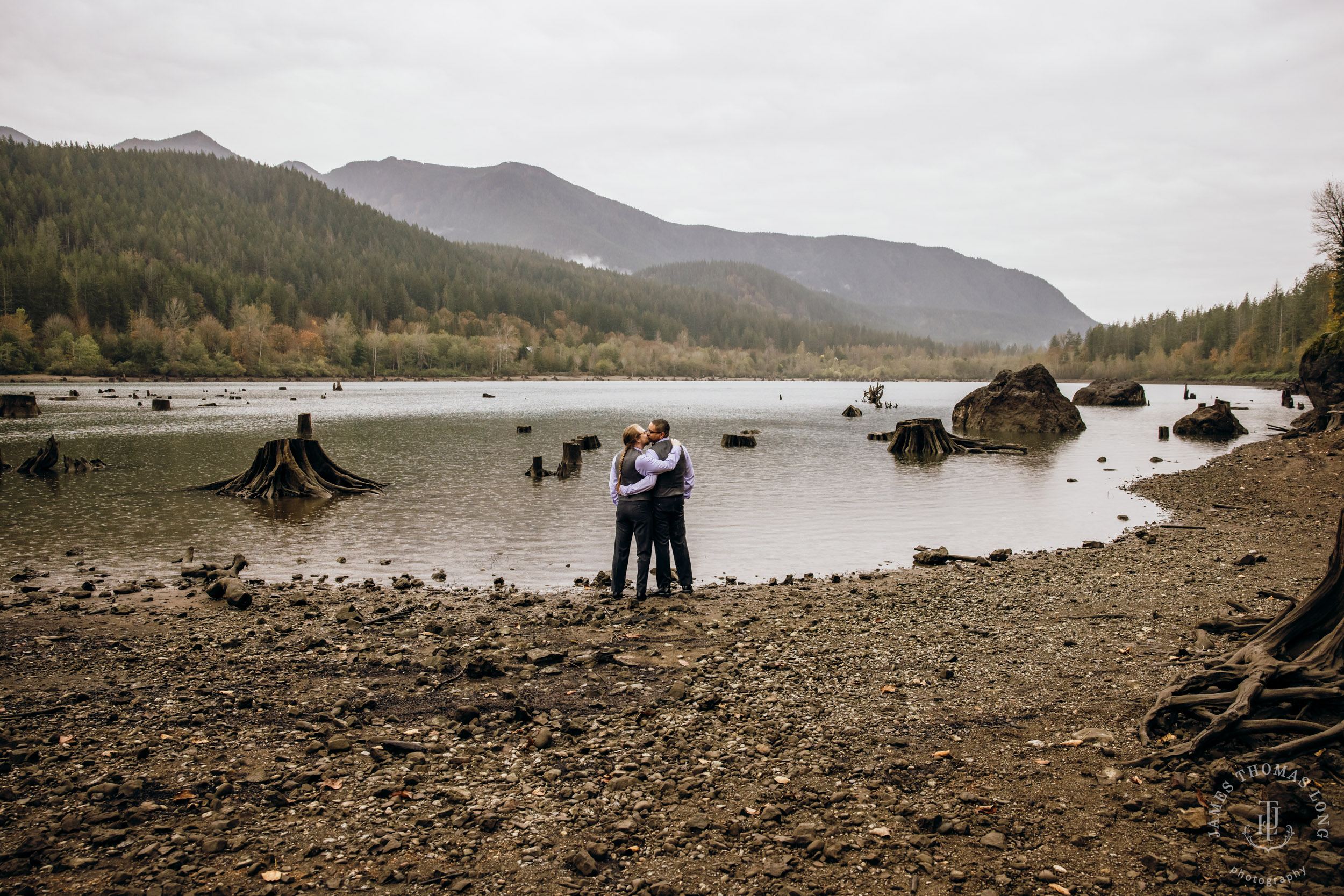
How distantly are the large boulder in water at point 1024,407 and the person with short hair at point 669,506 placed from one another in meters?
50.2

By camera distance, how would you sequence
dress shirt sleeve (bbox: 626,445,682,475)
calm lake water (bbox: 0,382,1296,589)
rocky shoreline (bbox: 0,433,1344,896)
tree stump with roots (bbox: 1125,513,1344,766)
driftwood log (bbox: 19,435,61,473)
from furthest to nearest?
driftwood log (bbox: 19,435,61,473) → calm lake water (bbox: 0,382,1296,589) → dress shirt sleeve (bbox: 626,445,682,475) → tree stump with roots (bbox: 1125,513,1344,766) → rocky shoreline (bbox: 0,433,1344,896)

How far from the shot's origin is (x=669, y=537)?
40.7ft

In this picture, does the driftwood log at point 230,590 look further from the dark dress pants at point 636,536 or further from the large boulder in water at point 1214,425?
the large boulder in water at point 1214,425

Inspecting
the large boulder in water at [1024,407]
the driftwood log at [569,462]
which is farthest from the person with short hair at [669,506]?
the large boulder in water at [1024,407]

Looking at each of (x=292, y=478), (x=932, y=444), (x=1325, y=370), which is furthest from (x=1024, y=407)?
(x=292, y=478)

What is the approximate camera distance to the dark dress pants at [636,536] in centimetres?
1200

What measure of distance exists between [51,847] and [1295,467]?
3273cm

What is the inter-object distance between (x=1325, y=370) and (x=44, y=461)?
64.7 metres

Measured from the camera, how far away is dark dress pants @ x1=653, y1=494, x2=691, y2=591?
1209cm

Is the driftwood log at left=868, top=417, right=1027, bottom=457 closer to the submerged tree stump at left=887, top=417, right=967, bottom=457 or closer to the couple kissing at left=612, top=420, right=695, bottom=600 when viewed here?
the submerged tree stump at left=887, top=417, right=967, bottom=457

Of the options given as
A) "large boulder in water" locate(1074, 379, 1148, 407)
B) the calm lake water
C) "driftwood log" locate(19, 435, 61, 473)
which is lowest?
the calm lake water

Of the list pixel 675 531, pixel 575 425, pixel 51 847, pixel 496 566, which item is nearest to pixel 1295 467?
pixel 675 531

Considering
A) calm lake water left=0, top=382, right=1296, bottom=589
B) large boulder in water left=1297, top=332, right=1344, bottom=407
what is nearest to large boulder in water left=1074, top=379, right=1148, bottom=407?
calm lake water left=0, top=382, right=1296, bottom=589

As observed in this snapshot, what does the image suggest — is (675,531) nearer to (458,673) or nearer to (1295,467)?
(458,673)
